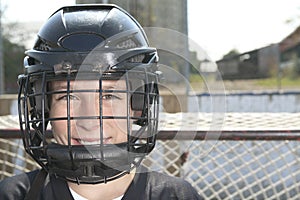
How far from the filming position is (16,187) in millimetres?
1266

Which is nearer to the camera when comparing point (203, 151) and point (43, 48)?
point (43, 48)

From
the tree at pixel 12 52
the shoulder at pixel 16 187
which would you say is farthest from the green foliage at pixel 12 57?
the shoulder at pixel 16 187

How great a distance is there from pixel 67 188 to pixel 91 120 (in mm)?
206

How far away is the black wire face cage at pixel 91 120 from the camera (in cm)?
113

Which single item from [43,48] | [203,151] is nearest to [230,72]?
[203,151]

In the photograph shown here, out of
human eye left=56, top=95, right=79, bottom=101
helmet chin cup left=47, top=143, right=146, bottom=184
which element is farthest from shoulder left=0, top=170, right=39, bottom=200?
human eye left=56, top=95, right=79, bottom=101

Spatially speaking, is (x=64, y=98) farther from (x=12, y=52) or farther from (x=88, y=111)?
(x=12, y=52)

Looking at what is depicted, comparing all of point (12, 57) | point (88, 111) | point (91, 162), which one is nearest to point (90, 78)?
point (88, 111)

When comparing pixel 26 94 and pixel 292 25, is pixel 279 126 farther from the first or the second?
pixel 292 25

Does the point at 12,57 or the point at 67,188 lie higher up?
the point at 67,188

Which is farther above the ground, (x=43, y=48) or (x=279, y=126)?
(x=43, y=48)

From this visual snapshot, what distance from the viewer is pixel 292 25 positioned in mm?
12719

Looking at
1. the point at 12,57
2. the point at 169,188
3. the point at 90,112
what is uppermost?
the point at 90,112

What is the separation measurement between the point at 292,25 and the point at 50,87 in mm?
12181
